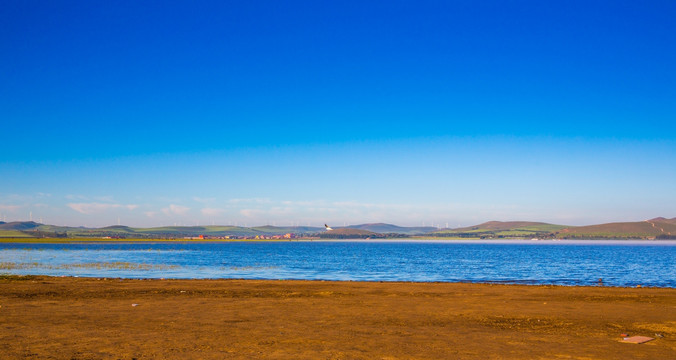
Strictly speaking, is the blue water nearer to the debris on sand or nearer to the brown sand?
the brown sand

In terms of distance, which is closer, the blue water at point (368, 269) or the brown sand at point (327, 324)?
the brown sand at point (327, 324)

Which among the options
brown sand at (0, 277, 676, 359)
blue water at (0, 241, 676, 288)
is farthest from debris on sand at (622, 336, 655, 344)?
blue water at (0, 241, 676, 288)

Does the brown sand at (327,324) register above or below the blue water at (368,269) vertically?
above

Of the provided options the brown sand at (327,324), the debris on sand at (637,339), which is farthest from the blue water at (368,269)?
the debris on sand at (637,339)

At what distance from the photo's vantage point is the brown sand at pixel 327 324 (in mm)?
14219

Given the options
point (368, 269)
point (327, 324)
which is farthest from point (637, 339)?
point (368, 269)

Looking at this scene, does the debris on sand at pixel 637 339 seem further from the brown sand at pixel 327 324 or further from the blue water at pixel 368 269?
the blue water at pixel 368 269

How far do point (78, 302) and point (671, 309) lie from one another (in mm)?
27466

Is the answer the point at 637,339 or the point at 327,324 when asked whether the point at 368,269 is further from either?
the point at 637,339

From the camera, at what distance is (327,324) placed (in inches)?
757

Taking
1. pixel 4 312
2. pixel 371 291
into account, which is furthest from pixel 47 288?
pixel 371 291

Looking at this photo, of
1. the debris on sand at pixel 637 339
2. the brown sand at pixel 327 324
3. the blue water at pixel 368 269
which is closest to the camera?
the brown sand at pixel 327 324

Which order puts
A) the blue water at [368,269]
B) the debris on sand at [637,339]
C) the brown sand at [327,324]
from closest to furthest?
1. the brown sand at [327,324]
2. the debris on sand at [637,339]
3. the blue water at [368,269]

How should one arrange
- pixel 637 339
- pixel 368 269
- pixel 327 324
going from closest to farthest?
pixel 637 339, pixel 327 324, pixel 368 269
